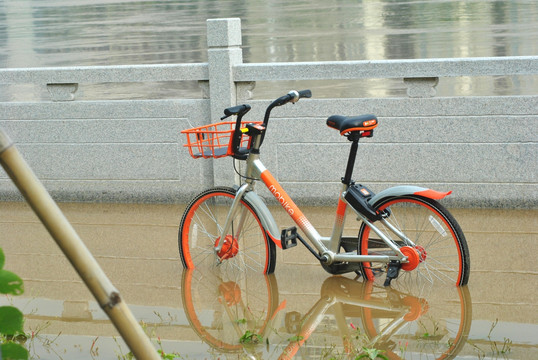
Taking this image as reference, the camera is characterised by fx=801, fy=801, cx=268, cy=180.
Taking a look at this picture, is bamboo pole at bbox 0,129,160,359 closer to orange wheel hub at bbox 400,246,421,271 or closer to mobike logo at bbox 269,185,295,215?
orange wheel hub at bbox 400,246,421,271

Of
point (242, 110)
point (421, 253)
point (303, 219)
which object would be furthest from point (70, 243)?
point (303, 219)

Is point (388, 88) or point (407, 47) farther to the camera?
point (407, 47)

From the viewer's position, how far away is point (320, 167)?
7.09 metres

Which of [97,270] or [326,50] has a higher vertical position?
[97,270]

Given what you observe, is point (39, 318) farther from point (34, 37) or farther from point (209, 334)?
point (34, 37)

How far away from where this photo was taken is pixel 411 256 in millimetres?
4766

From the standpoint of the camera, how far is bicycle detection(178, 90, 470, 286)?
4770 millimetres

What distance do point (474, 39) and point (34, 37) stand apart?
1379cm

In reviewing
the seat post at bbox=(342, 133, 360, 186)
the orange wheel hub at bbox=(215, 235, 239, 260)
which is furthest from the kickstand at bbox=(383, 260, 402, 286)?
the orange wheel hub at bbox=(215, 235, 239, 260)

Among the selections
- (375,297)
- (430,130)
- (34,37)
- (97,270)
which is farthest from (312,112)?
(34,37)

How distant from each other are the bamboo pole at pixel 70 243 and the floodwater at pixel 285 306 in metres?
2.44

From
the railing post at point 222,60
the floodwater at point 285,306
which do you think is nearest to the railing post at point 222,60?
the railing post at point 222,60

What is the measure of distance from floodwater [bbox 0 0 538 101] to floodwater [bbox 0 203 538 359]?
722cm

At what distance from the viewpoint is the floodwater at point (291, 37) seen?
48.0 feet
